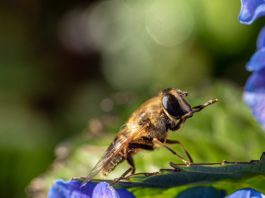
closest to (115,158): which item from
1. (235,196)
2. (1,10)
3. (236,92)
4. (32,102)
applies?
(235,196)

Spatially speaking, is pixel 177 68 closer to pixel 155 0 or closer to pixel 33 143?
pixel 155 0

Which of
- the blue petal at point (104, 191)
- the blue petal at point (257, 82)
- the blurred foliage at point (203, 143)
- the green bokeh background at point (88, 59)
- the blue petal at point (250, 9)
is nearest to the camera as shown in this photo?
the blue petal at point (104, 191)

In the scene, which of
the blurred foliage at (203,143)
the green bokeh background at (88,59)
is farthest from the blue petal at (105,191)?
the green bokeh background at (88,59)

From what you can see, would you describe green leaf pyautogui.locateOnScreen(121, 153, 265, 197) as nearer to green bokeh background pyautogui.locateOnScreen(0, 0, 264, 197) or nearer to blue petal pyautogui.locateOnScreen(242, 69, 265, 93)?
blue petal pyautogui.locateOnScreen(242, 69, 265, 93)

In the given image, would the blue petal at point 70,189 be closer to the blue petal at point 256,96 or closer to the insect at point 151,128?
the insect at point 151,128

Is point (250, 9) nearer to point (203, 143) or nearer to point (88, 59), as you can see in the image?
point (203, 143)

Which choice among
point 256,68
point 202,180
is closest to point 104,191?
point 202,180

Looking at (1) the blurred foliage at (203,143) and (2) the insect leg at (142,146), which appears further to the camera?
(1) the blurred foliage at (203,143)
